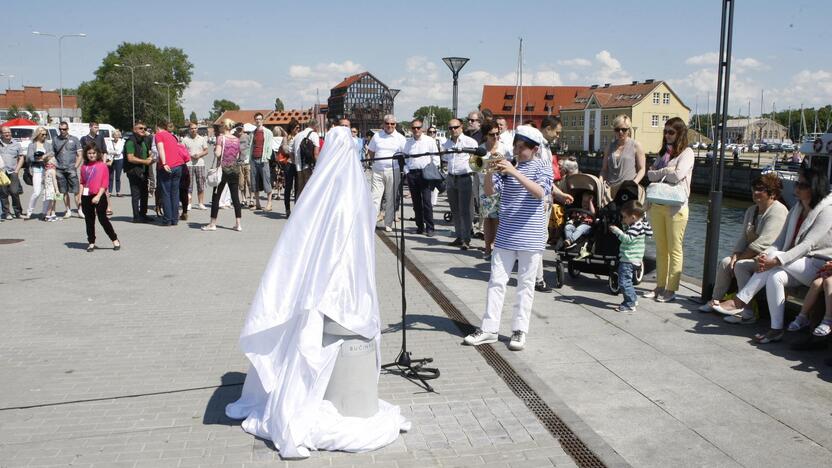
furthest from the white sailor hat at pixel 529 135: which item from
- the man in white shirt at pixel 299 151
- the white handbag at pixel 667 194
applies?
the man in white shirt at pixel 299 151

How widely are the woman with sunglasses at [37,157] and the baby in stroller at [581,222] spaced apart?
1177 cm

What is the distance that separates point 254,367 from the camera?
15.1 ft

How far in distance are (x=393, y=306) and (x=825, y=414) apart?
Result: 440cm

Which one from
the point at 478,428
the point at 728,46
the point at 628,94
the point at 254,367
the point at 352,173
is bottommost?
the point at 478,428

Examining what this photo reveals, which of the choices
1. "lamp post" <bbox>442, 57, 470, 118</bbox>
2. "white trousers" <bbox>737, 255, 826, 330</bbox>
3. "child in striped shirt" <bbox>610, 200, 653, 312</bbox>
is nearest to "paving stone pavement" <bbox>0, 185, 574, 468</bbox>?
"child in striped shirt" <bbox>610, 200, 653, 312</bbox>

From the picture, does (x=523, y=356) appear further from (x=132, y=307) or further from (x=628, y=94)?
(x=628, y=94)

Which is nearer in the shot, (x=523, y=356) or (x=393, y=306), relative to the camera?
→ (x=523, y=356)

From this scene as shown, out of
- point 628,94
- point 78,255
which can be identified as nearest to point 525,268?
point 78,255

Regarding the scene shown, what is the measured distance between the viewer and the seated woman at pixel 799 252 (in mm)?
6461

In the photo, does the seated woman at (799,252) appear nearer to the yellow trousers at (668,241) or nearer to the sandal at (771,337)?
the sandal at (771,337)

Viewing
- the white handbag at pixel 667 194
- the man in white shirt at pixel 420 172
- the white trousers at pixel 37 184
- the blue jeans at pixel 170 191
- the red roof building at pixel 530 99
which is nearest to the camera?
the white handbag at pixel 667 194

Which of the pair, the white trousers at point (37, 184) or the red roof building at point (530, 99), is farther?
the red roof building at point (530, 99)

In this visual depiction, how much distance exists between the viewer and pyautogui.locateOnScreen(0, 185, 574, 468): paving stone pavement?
4.29 m

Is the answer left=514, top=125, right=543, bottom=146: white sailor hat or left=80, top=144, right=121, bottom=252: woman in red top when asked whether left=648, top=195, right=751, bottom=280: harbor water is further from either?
left=80, top=144, right=121, bottom=252: woman in red top
